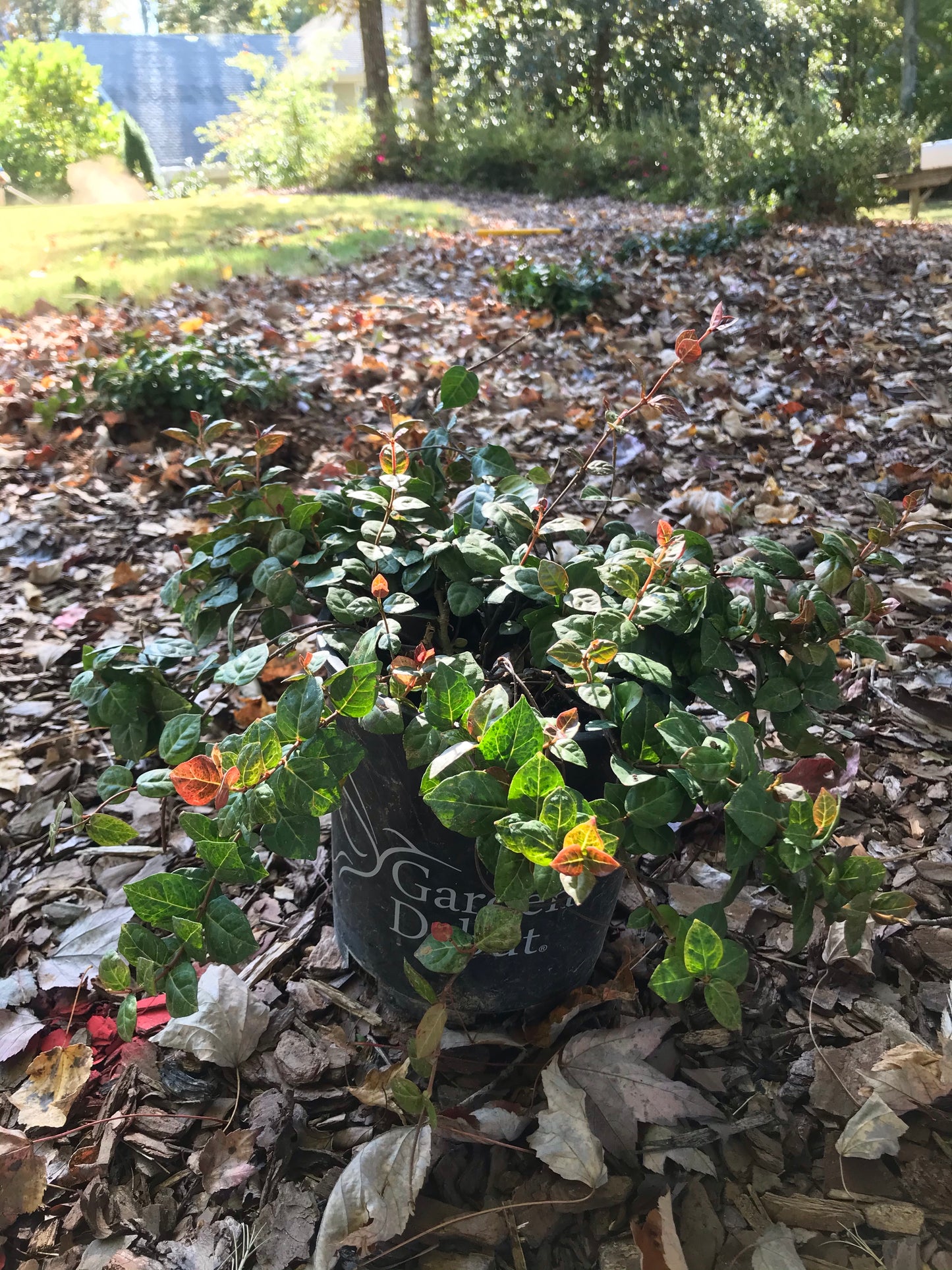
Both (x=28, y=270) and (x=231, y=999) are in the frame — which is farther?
(x=28, y=270)

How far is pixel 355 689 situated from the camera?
99cm

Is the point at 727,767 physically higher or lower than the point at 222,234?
lower

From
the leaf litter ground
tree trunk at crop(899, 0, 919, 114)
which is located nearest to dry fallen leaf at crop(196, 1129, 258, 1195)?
the leaf litter ground

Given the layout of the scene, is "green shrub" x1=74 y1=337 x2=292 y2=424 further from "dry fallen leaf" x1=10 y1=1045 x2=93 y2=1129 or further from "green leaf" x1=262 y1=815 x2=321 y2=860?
"green leaf" x1=262 y1=815 x2=321 y2=860

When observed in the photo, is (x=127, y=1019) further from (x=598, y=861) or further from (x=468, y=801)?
(x=598, y=861)

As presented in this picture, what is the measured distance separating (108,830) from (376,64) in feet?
57.6

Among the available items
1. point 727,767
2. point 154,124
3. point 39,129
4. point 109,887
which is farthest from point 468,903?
point 154,124

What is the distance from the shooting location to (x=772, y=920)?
1.58 metres

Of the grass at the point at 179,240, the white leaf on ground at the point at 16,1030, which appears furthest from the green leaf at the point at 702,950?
the grass at the point at 179,240

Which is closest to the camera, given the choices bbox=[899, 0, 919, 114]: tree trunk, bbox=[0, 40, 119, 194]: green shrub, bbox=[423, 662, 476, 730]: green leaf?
bbox=[423, 662, 476, 730]: green leaf

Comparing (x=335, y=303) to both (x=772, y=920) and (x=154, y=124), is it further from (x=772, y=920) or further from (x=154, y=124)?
(x=154, y=124)

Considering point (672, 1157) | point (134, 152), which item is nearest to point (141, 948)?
point (672, 1157)

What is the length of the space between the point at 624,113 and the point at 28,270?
12.3m

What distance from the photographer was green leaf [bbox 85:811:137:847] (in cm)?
105
